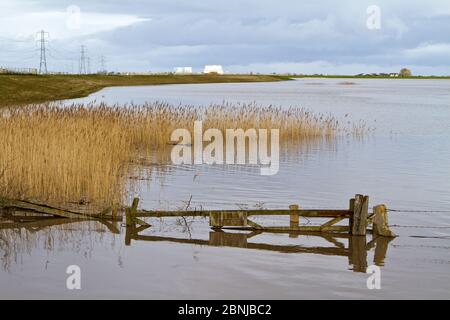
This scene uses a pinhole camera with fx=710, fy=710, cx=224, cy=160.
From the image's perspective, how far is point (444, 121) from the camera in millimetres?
53000

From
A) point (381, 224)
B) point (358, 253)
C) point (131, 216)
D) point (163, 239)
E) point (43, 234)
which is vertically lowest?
point (358, 253)

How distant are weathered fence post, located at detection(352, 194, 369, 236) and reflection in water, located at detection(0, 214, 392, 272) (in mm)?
140

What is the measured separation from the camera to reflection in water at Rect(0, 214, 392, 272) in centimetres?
1305

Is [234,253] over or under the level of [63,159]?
under

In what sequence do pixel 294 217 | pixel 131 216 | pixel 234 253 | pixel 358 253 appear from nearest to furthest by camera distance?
pixel 234 253, pixel 358 253, pixel 131 216, pixel 294 217

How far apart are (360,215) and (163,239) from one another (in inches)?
155

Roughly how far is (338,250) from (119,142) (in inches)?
435

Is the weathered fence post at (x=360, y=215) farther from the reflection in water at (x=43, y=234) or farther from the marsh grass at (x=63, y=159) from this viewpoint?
the marsh grass at (x=63, y=159)

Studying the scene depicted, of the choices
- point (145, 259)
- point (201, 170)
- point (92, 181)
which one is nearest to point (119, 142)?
point (201, 170)

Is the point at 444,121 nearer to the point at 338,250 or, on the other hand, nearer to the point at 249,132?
the point at 249,132

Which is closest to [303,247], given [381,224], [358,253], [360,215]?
[358,253]

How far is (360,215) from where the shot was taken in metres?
14.1

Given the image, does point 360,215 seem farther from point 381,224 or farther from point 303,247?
point 303,247

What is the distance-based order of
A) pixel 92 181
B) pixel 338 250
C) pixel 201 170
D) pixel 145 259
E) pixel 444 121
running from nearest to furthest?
pixel 145 259
pixel 338 250
pixel 92 181
pixel 201 170
pixel 444 121
